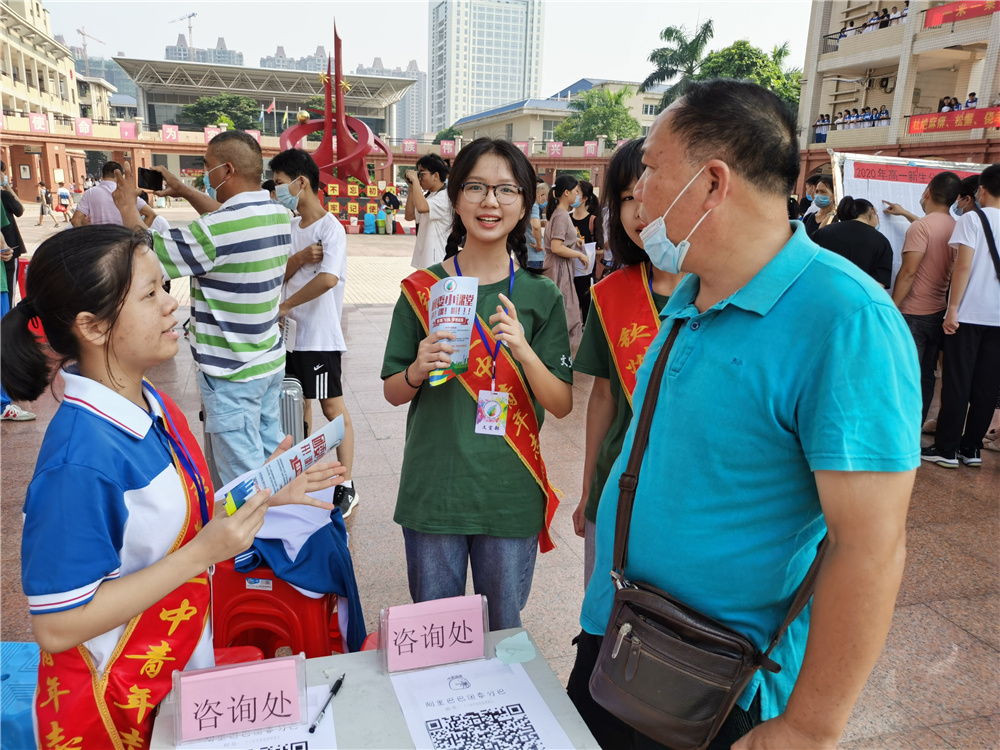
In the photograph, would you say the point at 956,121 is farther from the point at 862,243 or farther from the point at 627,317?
the point at 627,317

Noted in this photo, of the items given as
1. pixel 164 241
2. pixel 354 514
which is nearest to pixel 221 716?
pixel 164 241

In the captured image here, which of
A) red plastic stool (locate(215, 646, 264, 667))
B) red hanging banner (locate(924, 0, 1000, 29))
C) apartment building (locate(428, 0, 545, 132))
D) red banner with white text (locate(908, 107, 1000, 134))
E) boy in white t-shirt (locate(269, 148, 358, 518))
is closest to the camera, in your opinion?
red plastic stool (locate(215, 646, 264, 667))

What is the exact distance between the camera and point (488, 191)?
171cm

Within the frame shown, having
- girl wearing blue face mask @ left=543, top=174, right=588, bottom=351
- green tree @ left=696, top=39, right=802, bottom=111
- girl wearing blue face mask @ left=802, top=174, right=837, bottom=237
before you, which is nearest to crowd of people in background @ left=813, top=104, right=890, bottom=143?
green tree @ left=696, top=39, right=802, bottom=111

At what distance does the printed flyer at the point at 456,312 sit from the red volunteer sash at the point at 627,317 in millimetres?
434

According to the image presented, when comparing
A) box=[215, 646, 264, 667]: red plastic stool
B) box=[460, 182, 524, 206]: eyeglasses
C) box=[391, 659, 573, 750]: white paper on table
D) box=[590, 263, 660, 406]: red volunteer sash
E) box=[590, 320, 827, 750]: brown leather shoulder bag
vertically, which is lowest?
box=[215, 646, 264, 667]: red plastic stool

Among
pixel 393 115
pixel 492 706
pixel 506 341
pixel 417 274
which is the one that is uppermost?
pixel 393 115

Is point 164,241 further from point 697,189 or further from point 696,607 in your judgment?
point 696,607

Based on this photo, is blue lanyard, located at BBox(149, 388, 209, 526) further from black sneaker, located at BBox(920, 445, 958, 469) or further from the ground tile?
black sneaker, located at BBox(920, 445, 958, 469)

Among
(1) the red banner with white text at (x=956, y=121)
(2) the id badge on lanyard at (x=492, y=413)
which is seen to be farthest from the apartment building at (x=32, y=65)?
(2) the id badge on lanyard at (x=492, y=413)

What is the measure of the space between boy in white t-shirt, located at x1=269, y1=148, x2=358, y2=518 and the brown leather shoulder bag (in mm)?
2499

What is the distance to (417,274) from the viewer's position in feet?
5.84

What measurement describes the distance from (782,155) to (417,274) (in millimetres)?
1003

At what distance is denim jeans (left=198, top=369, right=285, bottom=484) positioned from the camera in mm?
2637
